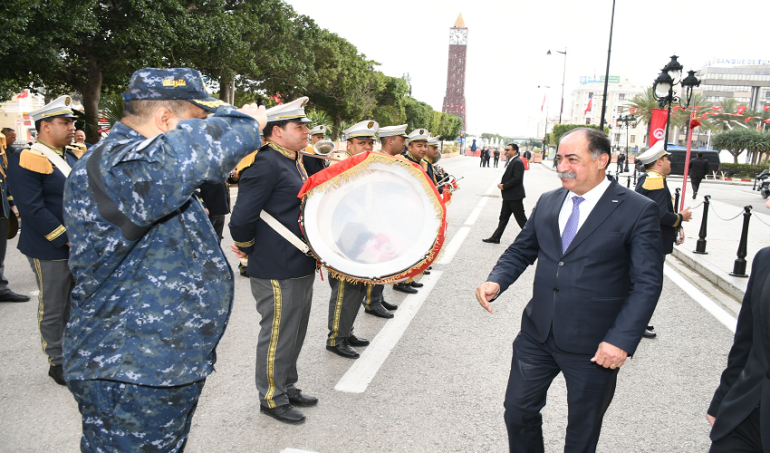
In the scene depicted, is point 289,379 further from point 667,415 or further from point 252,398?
point 667,415

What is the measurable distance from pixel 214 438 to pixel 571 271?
7.92ft

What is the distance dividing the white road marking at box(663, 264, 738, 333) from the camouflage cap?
20.4 ft

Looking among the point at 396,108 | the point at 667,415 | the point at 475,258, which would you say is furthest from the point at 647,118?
the point at 667,415

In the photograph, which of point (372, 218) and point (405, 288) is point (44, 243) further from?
point (405, 288)

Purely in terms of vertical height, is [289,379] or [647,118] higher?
[647,118]

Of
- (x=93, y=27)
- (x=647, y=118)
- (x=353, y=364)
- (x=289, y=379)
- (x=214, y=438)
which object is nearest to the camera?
(x=214, y=438)

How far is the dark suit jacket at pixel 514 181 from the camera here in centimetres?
1086

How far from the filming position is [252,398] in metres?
3.99

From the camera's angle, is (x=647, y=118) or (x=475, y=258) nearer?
(x=475, y=258)

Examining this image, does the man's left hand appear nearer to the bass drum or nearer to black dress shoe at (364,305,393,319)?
the bass drum

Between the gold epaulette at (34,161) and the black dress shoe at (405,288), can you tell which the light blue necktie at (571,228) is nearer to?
the gold epaulette at (34,161)

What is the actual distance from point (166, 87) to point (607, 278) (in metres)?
2.10

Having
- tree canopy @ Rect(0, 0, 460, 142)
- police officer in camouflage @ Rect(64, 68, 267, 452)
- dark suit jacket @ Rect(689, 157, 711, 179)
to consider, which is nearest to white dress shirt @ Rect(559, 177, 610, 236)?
police officer in camouflage @ Rect(64, 68, 267, 452)

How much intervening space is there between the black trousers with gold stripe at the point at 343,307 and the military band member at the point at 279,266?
3.49 ft
